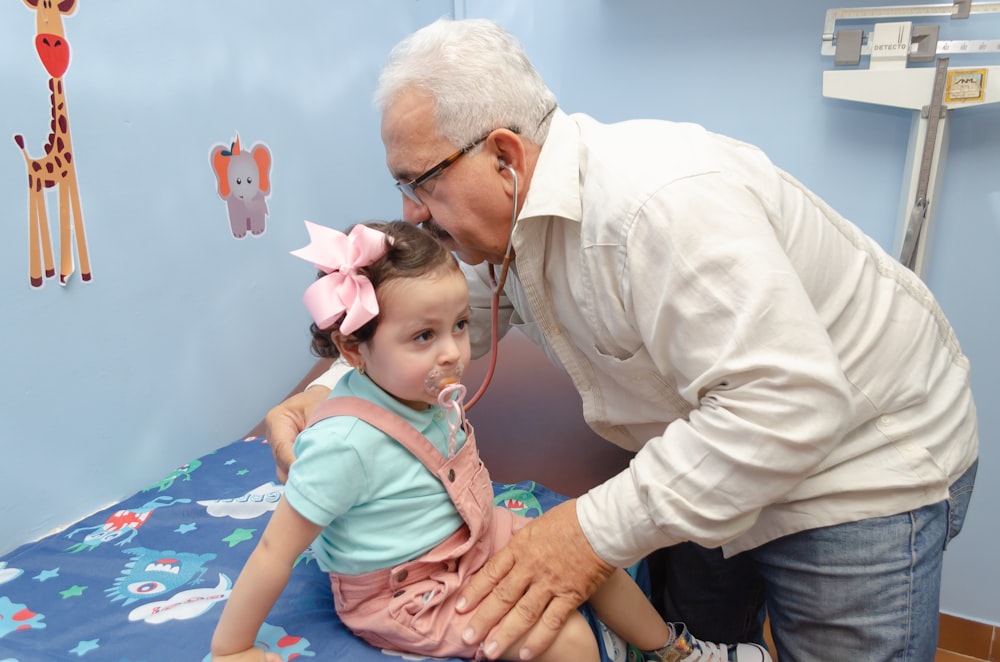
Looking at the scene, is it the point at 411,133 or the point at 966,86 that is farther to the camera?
the point at 966,86

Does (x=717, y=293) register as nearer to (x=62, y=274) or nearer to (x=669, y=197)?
(x=669, y=197)

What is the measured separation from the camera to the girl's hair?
0.98 meters

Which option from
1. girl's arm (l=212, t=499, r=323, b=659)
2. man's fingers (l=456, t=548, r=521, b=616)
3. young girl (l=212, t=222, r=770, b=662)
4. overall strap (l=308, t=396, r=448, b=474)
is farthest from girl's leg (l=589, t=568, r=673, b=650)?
girl's arm (l=212, t=499, r=323, b=659)

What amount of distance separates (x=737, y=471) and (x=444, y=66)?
28.6 inches

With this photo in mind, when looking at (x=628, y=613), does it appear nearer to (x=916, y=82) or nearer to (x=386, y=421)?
(x=386, y=421)

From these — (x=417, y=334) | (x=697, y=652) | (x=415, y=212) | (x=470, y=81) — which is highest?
(x=470, y=81)

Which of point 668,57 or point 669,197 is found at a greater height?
point 668,57

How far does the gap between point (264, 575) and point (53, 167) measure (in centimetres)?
86

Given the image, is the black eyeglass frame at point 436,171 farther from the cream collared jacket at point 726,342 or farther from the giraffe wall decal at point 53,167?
the giraffe wall decal at point 53,167

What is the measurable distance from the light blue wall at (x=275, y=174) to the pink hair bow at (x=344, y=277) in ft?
2.15

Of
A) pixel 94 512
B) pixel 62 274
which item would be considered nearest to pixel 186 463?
pixel 94 512

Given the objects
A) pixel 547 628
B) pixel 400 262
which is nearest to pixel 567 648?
pixel 547 628

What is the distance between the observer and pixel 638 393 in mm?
1222

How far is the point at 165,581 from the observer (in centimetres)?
125
